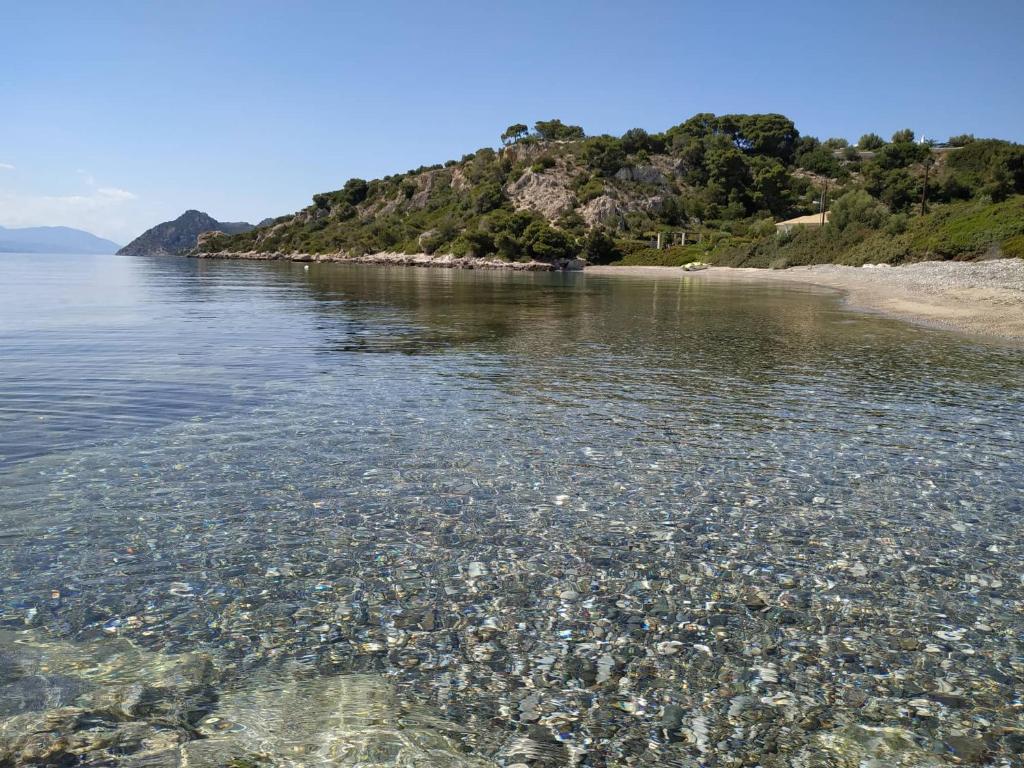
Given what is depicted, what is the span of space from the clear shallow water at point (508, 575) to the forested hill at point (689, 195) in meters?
76.0

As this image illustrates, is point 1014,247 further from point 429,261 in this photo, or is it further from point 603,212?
point 429,261

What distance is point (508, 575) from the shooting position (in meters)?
6.40

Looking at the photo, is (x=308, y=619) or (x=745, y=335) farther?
(x=745, y=335)

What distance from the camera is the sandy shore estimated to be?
2920cm

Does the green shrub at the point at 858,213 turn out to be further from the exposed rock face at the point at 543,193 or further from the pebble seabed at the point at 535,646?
the pebble seabed at the point at 535,646

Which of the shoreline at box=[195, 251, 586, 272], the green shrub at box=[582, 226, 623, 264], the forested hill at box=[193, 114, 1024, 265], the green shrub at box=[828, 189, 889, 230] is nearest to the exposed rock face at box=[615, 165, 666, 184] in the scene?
the forested hill at box=[193, 114, 1024, 265]

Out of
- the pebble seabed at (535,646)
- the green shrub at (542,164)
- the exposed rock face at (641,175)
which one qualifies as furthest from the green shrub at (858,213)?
the pebble seabed at (535,646)

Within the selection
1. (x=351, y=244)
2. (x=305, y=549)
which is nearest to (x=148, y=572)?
(x=305, y=549)

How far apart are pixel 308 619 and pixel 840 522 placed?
632 cm

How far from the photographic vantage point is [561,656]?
5.08m

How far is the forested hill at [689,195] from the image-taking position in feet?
342

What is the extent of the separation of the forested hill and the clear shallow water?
249 ft

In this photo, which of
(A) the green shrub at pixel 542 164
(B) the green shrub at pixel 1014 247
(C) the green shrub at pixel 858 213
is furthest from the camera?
(A) the green shrub at pixel 542 164

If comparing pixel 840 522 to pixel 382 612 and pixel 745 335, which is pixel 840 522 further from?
pixel 745 335
